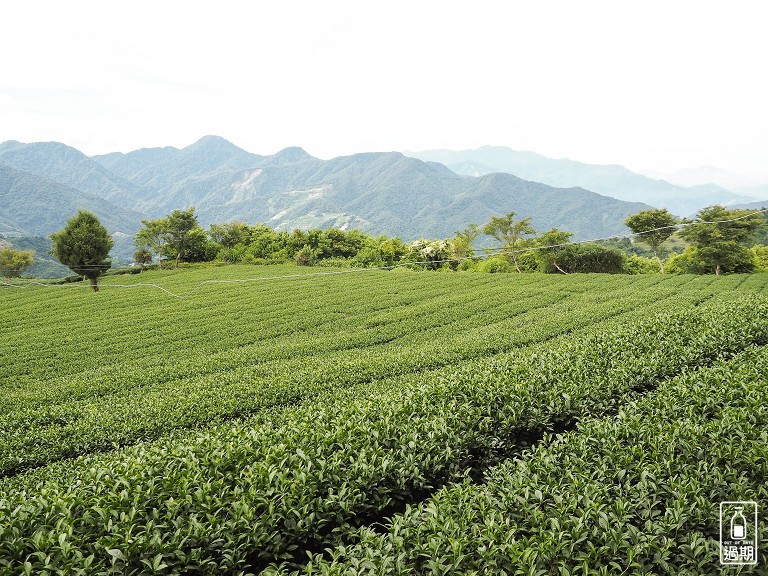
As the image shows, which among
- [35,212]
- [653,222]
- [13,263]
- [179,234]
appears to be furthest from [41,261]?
[35,212]

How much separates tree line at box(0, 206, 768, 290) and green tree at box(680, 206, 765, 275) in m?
0.06

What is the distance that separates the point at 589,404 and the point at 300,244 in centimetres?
5083

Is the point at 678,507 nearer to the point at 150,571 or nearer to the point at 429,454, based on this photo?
the point at 429,454

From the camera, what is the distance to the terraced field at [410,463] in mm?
3273

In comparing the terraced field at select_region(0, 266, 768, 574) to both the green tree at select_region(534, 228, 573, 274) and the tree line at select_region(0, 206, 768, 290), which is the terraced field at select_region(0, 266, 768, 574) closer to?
the tree line at select_region(0, 206, 768, 290)

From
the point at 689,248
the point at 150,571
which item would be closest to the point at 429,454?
the point at 150,571

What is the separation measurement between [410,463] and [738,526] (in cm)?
269

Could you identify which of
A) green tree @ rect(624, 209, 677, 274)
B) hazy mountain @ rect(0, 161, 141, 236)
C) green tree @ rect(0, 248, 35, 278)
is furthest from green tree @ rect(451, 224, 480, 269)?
hazy mountain @ rect(0, 161, 141, 236)

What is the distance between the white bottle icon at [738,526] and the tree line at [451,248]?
82.8 ft

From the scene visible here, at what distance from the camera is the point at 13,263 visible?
160ft

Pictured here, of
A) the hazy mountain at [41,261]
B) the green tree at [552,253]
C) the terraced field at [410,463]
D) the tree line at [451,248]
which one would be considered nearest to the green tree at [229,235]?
the tree line at [451,248]

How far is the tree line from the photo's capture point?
3052cm

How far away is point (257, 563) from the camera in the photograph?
3.74 m

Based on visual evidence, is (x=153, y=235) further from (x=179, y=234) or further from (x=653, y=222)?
(x=653, y=222)
